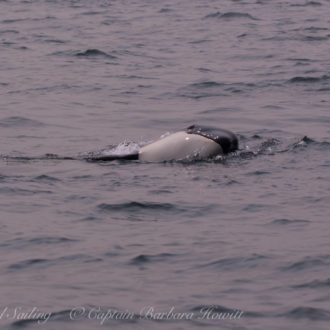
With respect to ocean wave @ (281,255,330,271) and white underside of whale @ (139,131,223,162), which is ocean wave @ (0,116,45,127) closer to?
white underside of whale @ (139,131,223,162)

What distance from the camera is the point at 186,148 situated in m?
13.0

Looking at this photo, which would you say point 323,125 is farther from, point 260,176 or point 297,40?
point 297,40

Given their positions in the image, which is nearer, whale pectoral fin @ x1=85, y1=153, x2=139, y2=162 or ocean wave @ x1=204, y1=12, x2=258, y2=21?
whale pectoral fin @ x1=85, y1=153, x2=139, y2=162

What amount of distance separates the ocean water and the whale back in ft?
0.52

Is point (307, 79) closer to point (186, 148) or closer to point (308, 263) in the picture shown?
point (186, 148)

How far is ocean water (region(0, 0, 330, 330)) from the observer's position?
8.43 metres

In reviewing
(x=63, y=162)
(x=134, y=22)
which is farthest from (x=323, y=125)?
Result: (x=134, y=22)

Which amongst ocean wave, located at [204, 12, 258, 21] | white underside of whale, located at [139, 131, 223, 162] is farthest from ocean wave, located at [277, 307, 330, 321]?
ocean wave, located at [204, 12, 258, 21]

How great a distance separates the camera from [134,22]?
2589 cm

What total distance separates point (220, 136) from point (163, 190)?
5.63ft

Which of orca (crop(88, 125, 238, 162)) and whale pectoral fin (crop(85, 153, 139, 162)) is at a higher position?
orca (crop(88, 125, 238, 162))

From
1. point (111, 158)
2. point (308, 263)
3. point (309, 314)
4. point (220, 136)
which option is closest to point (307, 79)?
point (220, 136)

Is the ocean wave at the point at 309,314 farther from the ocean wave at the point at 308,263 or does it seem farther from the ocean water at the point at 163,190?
the ocean wave at the point at 308,263

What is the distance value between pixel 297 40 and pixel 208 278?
15071 mm
